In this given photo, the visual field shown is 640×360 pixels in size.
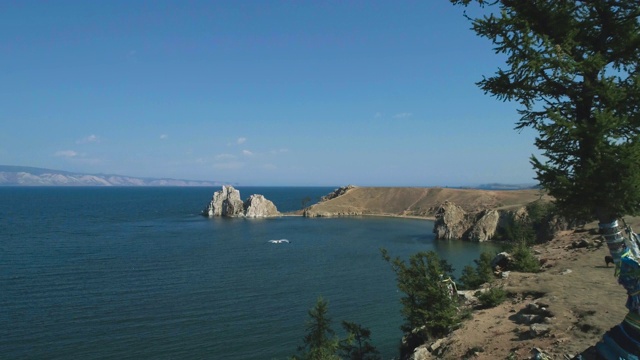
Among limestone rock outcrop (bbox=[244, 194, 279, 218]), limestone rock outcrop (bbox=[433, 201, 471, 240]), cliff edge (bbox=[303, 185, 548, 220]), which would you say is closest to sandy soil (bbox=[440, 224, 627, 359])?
limestone rock outcrop (bbox=[433, 201, 471, 240])

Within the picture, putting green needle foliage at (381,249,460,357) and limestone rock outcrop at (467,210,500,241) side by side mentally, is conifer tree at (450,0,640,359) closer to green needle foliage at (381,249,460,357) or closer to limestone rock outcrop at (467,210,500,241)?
green needle foliage at (381,249,460,357)

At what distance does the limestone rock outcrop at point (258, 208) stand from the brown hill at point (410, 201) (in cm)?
1395

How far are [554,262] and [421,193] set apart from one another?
531 ft

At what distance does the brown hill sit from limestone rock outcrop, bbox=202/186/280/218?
16.0 meters

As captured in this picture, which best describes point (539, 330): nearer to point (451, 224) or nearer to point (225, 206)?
point (451, 224)

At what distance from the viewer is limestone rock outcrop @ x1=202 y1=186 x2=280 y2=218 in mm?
156200

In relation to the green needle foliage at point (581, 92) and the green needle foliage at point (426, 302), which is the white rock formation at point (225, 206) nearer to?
the green needle foliage at point (426, 302)

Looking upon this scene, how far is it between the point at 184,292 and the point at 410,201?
147450 millimetres

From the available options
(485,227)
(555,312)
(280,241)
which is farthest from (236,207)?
(555,312)

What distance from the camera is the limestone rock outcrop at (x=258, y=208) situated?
15550 centimetres

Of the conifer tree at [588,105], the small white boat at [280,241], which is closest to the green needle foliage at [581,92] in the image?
the conifer tree at [588,105]

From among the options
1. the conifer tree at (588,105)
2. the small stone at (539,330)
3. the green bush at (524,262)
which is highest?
the conifer tree at (588,105)

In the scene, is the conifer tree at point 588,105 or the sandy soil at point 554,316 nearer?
the conifer tree at point 588,105

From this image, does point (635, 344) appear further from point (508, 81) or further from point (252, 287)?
point (252, 287)
